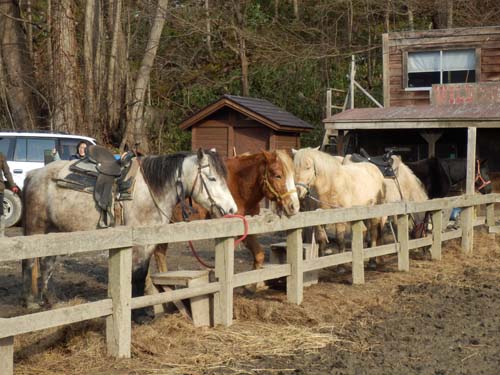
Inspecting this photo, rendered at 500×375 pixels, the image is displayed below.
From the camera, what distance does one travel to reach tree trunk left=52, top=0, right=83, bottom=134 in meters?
21.4

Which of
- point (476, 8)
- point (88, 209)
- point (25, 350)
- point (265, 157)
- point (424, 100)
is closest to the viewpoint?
point (25, 350)

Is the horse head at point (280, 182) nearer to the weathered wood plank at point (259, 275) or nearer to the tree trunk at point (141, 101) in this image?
the weathered wood plank at point (259, 275)

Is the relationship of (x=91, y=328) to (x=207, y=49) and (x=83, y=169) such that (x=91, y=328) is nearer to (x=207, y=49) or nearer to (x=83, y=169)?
(x=83, y=169)

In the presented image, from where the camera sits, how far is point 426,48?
2247cm

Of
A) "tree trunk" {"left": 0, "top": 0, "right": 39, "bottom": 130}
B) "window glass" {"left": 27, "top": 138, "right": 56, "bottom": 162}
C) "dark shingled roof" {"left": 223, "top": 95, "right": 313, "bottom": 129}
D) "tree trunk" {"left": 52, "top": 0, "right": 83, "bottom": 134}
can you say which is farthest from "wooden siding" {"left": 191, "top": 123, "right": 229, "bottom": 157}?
"window glass" {"left": 27, "top": 138, "right": 56, "bottom": 162}

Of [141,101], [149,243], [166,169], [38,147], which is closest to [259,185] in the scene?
[166,169]

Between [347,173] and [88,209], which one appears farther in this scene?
[347,173]

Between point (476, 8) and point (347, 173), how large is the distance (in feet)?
75.9

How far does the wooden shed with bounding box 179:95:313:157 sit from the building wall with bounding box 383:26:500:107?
293cm

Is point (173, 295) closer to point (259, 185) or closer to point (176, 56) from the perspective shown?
point (259, 185)

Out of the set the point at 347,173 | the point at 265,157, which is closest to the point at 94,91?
the point at 347,173

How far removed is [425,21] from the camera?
33.2m

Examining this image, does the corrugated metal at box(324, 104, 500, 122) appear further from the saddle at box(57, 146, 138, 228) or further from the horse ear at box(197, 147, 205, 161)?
the saddle at box(57, 146, 138, 228)

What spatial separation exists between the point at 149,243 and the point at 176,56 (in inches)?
1077
